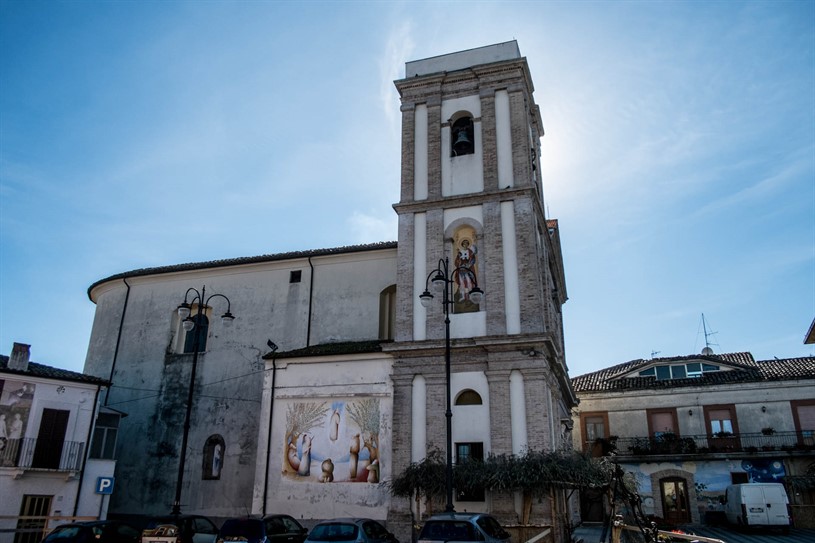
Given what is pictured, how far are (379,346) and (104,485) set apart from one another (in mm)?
11391

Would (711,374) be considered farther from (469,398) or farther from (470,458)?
(470,458)

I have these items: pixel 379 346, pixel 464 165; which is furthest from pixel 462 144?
pixel 379 346

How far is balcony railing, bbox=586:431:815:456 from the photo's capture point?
1266 inches

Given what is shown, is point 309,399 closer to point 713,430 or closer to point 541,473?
point 541,473

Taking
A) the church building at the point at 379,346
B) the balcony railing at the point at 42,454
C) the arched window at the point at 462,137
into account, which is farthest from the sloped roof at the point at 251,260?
the balcony railing at the point at 42,454

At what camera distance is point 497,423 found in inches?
782

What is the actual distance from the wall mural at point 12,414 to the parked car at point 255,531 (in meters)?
10.0

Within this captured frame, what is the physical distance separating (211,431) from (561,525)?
1429cm

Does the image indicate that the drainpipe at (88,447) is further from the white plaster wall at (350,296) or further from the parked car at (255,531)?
the parked car at (255,531)

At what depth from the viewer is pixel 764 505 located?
26.3 meters

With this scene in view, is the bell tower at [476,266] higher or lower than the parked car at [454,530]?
higher

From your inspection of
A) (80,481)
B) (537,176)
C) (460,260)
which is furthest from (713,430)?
(80,481)

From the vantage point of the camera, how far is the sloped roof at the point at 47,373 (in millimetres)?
21906

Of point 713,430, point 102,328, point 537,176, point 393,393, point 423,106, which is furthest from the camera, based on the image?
point 713,430
